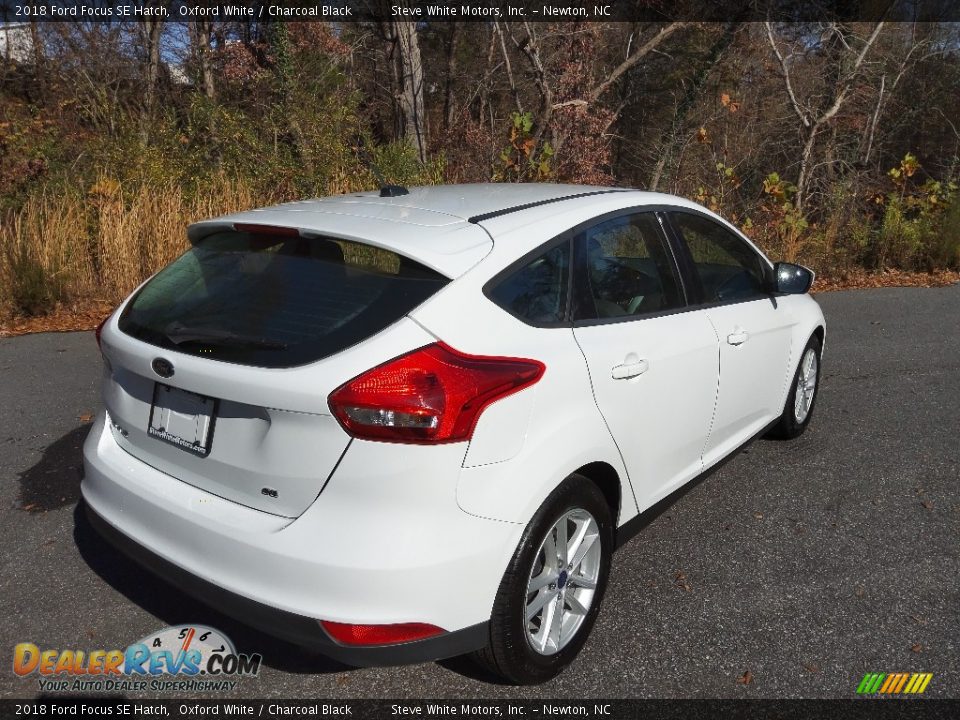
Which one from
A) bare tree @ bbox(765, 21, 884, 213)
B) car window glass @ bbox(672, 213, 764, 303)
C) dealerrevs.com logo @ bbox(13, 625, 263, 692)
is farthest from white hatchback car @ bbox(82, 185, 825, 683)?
bare tree @ bbox(765, 21, 884, 213)

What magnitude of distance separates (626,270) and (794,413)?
2198 millimetres

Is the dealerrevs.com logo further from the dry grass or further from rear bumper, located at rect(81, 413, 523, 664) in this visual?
the dry grass

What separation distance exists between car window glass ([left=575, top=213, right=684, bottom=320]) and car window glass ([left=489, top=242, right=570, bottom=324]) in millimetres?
99

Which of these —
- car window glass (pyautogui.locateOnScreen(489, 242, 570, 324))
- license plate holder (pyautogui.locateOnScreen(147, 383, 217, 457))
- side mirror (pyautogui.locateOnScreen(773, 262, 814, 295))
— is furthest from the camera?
side mirror (pyautogui.locateOnScreen(773, 262, 814, 295))

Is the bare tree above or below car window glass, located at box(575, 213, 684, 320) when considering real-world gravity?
above

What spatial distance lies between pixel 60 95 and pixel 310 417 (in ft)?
53.7

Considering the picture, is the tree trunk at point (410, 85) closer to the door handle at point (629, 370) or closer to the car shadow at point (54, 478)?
the car shadow at point (54, 478)

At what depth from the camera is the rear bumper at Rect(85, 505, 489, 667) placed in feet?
7.52

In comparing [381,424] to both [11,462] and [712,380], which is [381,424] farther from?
[11,462]

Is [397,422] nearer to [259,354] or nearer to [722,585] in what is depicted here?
[259,354]

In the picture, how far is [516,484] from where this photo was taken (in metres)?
2.43

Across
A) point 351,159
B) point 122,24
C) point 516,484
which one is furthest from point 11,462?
point 122,24

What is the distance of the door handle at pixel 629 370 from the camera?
289 cm

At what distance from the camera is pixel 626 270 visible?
336cm
